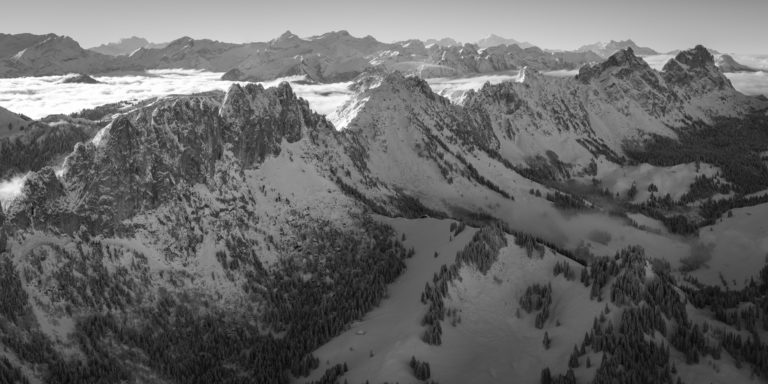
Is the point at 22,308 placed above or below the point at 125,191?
below

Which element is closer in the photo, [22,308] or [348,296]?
[22,308]

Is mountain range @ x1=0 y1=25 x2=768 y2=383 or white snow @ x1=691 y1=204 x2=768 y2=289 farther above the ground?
mountain range @ x1=0 y1=25 x2=768 y2=383

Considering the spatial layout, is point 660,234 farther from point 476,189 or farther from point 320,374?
point 320,374

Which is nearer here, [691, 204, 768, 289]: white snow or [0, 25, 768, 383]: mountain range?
[0, 25, 768, 383]: mountain range

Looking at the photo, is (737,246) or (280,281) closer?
(280,281)

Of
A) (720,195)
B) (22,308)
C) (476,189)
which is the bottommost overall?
(720,195)

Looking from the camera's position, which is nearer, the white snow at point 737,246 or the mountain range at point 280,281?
the mountain range at point 280,281

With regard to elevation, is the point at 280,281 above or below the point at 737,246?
above

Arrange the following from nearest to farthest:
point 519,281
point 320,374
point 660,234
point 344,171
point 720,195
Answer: point 320,374 < point 519,281 < point 344,171 < point 660,234 < point 720,195

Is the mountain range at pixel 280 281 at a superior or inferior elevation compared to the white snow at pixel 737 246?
superior

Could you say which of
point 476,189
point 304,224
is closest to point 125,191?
point 304,224

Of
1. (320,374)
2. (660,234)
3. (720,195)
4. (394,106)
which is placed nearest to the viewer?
(320,374)
